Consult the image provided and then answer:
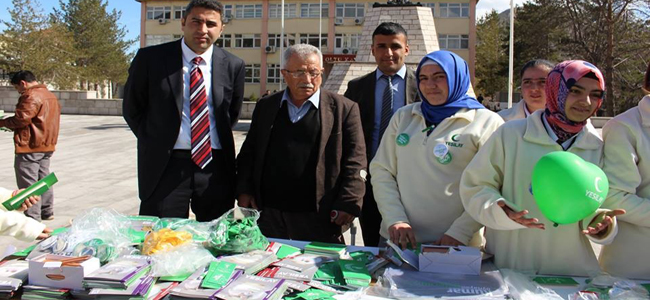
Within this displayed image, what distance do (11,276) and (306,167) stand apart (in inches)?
66.7

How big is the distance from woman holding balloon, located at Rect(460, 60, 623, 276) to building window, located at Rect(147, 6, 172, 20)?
48779 millimetres

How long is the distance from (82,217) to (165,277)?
1.98 feet

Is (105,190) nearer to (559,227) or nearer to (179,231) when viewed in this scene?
(179,231)

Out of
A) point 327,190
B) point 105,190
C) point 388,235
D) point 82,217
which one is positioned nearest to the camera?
point 82,217

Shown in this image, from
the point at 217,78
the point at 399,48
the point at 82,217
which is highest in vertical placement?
the point at 399,48

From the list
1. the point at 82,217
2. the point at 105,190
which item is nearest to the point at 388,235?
the point at 82,217

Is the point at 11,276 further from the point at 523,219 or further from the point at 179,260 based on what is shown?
the point at 523,219

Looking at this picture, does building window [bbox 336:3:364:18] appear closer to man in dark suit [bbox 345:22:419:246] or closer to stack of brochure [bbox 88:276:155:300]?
man in dark suit [bbox 345:22:419:246]

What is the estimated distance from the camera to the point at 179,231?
7.88 feet

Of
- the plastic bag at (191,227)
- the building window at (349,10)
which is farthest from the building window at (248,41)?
the plastic bag at (191,227)

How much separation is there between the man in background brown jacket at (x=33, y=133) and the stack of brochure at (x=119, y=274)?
475 cm

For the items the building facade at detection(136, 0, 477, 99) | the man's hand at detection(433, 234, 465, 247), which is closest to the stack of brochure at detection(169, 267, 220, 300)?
the man's hand at detection(433, 234, 465, 247)

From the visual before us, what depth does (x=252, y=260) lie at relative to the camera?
221cm

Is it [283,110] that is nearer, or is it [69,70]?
[283,110]
